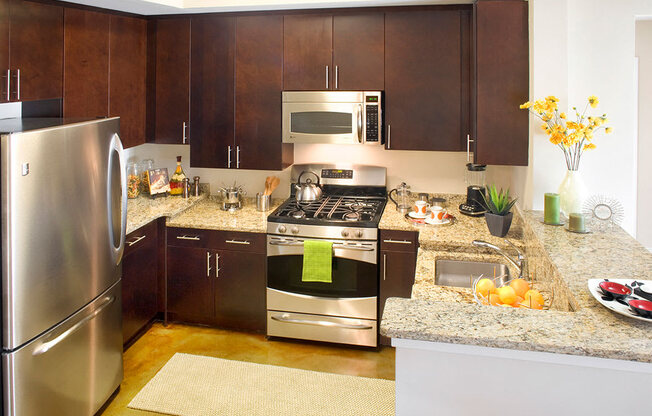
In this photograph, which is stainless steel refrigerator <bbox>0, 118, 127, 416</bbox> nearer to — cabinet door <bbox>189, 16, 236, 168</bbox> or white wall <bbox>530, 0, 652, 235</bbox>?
cabinet door <bbox>189, 16, 236, 168</bbox>

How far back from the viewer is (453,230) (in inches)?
129

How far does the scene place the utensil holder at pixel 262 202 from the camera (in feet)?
12.8

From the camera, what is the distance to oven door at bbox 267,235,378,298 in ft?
11.4

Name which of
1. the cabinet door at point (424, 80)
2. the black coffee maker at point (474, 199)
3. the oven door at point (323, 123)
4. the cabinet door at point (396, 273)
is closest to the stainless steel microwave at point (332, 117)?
the oven door at point (323, 123)

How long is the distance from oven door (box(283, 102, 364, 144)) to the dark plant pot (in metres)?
1.14

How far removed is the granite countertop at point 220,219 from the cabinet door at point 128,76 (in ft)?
2.03

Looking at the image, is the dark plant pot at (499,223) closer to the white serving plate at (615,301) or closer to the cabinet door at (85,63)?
the white serving plate at (615,301)

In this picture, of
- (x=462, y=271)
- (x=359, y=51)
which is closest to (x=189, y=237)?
(x=359, y=51)

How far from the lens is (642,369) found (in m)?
1.33

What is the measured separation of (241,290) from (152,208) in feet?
2.79

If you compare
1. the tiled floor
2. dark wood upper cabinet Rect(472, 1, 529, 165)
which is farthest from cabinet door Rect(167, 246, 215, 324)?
dark wood upper cabinet Rect(472, 1, 529, 165)

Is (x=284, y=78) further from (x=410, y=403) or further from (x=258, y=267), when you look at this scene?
(x=410, y=403)

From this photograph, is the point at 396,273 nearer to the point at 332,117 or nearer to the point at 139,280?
the point at 332,117

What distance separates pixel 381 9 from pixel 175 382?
2676 millimetres
